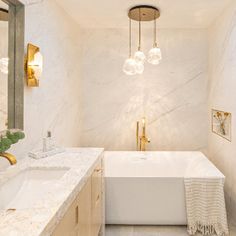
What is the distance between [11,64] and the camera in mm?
1891

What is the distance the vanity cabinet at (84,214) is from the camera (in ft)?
3.84

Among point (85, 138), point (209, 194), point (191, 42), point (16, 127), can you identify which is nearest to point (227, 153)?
point (209, 194)

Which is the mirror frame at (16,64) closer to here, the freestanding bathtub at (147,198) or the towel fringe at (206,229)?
the freestanding bathtub at (147,198)

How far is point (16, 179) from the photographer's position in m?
1.52

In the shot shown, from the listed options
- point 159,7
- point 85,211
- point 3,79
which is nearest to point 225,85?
point 159,7

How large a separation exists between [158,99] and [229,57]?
4.07ft

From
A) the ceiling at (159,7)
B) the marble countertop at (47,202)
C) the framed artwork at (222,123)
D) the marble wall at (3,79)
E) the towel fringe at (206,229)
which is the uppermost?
the ceiling at (159,7)

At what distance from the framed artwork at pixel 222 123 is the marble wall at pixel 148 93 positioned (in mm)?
397

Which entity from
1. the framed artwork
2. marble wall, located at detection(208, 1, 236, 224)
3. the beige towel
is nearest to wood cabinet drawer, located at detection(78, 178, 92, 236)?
the beige towel

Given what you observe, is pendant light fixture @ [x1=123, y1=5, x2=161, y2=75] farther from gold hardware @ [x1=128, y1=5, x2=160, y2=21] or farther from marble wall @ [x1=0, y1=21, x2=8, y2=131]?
marble wall @ [x1=0, y1=21, x2=8, y2=131]

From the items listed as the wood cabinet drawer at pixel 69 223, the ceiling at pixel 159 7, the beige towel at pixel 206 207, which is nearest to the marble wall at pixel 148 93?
the ceiling at pixel 159 7

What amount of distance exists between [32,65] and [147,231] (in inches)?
76.5

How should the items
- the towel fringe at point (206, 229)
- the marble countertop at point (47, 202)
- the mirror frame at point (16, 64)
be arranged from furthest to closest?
the towel fringe at point (206, 229), the mirror frame at point (16, 64), the marble countertop at point (47, 202)

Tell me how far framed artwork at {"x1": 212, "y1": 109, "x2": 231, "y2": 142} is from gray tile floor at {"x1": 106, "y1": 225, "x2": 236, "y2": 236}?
1.04 metres
